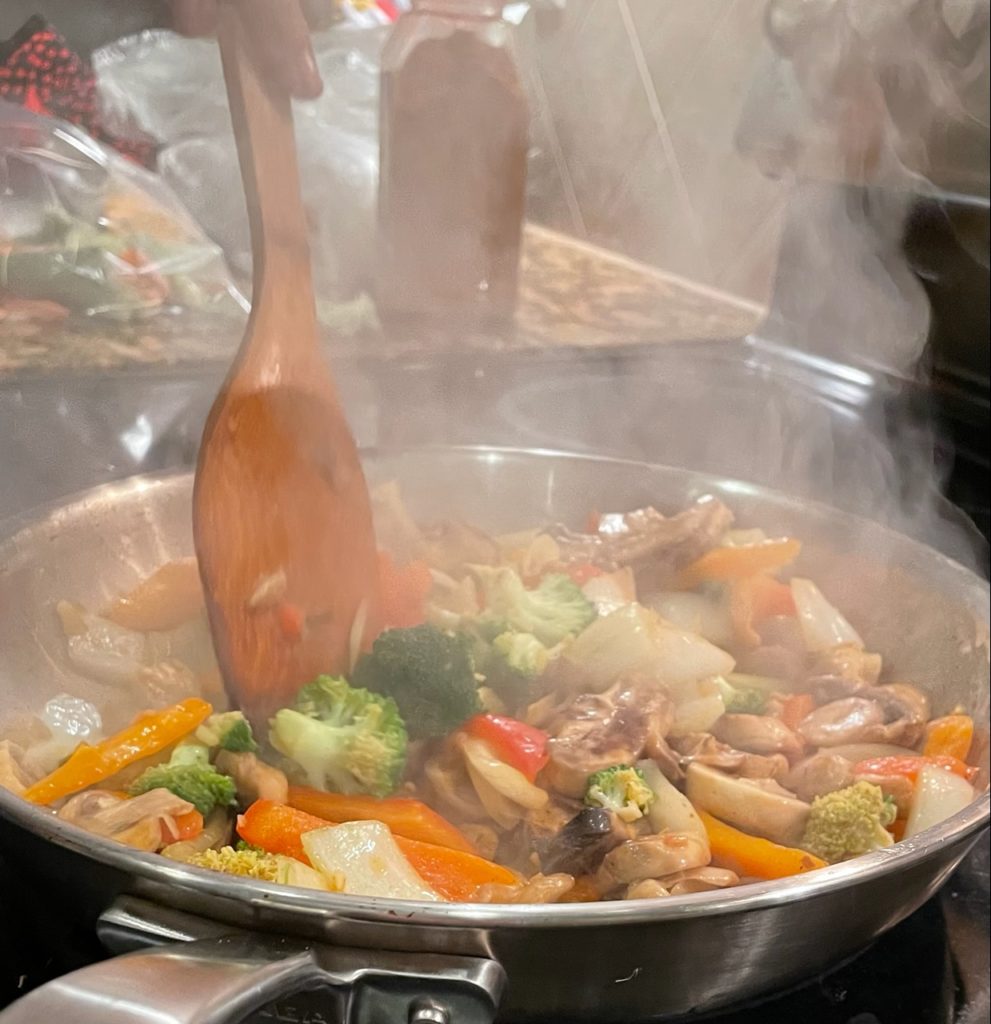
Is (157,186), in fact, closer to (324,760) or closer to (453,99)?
(453,99)

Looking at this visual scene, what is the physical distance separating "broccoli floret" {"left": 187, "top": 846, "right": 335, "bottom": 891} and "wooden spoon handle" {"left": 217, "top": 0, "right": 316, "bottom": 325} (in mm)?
609

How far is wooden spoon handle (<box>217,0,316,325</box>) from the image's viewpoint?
3.52 feet

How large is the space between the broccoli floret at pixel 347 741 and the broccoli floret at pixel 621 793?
0.64ft

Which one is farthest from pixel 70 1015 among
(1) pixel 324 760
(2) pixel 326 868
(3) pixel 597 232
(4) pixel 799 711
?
(3) pixel 597 232

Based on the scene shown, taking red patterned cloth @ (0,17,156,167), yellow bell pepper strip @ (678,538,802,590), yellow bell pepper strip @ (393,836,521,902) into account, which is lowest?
yellow bell pepper strip @ (393,836,521,902)

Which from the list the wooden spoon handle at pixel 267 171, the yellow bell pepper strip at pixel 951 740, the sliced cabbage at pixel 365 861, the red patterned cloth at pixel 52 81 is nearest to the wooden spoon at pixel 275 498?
the wooden spoon handle at pixel 267 171

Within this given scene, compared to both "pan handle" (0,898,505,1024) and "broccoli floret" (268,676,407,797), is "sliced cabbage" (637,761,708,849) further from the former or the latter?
"pan handle" (0,898,505,1024)

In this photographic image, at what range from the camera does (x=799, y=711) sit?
4.16 ft

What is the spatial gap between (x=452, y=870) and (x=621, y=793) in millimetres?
187

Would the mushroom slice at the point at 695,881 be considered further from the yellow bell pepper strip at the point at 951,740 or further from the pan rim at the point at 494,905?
the yellow bell pepper strip at the point at 951,740

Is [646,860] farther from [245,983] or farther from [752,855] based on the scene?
[245,983]

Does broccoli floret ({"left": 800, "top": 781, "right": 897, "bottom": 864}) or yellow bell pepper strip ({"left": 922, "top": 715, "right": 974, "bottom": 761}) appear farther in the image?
yellow bell pepper strip ({"left": 922, "top": 715, "right": 974, "bottom": 761})

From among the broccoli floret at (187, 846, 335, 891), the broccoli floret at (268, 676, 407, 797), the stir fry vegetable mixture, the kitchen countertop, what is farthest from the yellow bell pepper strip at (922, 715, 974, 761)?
the kitchen countertop

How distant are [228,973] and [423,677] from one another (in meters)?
0.54
